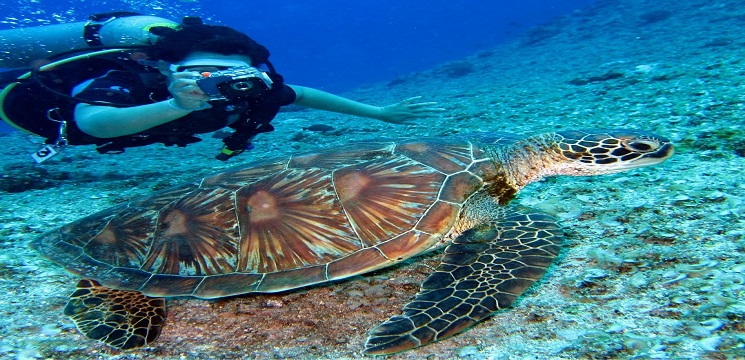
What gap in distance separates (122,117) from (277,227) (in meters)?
2.41

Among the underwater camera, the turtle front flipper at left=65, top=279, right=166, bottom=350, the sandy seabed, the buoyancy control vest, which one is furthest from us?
the buoyancy control vest

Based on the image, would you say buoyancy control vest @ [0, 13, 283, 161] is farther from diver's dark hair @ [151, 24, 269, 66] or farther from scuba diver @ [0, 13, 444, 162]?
diver's dark hair @ [151, 24, 269, 66]

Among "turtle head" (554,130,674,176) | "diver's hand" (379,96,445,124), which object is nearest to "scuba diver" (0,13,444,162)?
"diver's hand" (379,96,445,124)

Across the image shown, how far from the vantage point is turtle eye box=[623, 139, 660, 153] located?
2735 millimetres

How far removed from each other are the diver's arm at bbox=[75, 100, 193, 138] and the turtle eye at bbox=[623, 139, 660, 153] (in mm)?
3881

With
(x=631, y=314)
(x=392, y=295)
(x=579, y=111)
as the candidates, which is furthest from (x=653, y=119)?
(x=392, y=295)

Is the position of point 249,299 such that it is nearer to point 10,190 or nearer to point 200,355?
point 200,355

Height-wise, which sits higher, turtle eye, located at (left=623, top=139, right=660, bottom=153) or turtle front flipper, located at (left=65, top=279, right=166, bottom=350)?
turtle eye, located at (left=623, top=139, right=660, bottom=153)

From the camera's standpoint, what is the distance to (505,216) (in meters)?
2.73

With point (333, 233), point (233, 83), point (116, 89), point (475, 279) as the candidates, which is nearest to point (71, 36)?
point (116, 89)

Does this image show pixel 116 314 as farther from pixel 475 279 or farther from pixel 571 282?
pixel 571 282

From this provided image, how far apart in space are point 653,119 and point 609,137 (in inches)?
101

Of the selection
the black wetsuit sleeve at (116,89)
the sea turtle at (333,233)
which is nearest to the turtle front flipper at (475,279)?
the sea turtle at (333,233)

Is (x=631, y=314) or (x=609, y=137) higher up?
(x=609, y=137)
